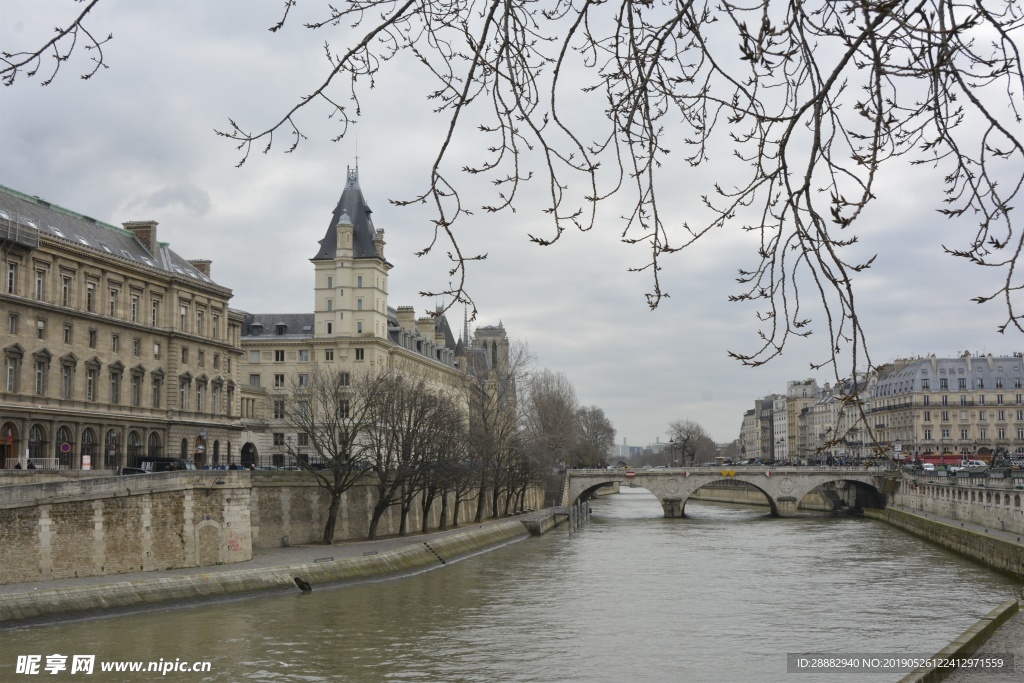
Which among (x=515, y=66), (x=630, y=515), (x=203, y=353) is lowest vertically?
(x=630, y=515)

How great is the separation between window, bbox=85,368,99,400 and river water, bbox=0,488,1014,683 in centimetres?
1797

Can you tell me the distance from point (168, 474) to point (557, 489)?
53678 millimetres

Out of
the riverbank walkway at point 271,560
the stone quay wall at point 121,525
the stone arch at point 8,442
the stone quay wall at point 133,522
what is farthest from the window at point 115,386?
the stone quay wall at point 121,525

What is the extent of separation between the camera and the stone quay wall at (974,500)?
1769 inches

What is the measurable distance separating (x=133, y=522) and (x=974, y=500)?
3844 centimetres

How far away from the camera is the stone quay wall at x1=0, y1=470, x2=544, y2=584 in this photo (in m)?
29.0

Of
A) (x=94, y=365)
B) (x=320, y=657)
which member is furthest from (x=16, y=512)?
(x=94, y=365)

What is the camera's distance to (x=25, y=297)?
43.4 meters

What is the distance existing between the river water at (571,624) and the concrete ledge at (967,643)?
2065 mm

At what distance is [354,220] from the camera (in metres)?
80.6

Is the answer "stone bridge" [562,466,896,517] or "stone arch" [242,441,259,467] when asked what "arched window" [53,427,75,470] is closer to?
"stone arch" [242,441,259,467]

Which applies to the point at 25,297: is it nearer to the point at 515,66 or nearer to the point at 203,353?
the point at 203,353

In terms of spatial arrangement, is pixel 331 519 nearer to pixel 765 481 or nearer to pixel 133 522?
pixel 133 522

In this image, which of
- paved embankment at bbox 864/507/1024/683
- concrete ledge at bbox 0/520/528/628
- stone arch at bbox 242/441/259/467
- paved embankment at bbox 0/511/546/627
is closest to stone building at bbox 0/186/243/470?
paved embankment at bbox 0/511/546/627
